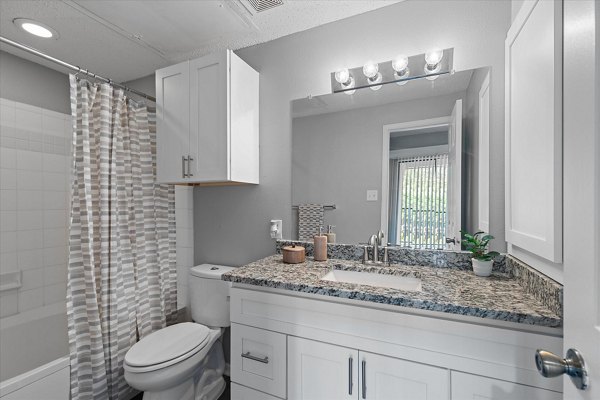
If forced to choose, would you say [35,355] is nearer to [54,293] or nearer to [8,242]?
[54,293]

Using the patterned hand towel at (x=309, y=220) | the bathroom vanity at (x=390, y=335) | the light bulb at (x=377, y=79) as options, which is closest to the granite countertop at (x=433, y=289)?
the bathroom vanity at (x=390, y=335)

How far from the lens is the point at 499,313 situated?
2.71 ft

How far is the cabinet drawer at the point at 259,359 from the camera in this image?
1.15 m

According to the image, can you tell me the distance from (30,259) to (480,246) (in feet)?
9.91

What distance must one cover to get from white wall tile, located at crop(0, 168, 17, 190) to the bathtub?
0.94 m

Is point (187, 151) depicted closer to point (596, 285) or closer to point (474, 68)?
point (474, 68)

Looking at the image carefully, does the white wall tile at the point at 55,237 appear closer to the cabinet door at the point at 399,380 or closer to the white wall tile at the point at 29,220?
the white wall tile at the point at 29,220

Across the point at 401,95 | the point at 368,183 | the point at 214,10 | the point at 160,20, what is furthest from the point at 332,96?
the point at 160,20

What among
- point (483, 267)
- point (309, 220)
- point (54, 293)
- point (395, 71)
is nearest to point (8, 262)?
point (54, 293)

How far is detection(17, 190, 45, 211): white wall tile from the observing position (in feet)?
6.62

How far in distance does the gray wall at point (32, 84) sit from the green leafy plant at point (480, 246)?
10.4 ft

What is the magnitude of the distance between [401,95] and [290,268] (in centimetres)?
113

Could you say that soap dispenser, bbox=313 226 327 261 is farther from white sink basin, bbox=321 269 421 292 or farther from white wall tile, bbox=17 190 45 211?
white wall tile, bbox=17 190 45 211

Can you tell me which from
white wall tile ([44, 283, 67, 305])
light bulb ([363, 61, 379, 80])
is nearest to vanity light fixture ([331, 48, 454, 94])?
light bulb ([363, 61, 379, 80])
